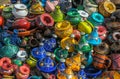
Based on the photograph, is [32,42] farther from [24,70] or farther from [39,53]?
[24,70]

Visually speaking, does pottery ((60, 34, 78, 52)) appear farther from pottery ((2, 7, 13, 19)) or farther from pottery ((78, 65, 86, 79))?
pottery ((2, 7, 13, 19))

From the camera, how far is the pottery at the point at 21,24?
5.39 meters

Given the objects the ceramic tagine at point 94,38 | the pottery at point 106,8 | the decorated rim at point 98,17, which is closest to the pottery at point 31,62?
the ceramic tagine at point 94,38

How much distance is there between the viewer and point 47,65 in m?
4.94

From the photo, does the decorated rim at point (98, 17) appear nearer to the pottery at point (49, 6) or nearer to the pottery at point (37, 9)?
the pottery at point (49, 6)

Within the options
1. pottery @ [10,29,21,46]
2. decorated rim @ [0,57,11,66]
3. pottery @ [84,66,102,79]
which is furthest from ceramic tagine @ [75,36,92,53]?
decorated rim @ [0,57,11,66]

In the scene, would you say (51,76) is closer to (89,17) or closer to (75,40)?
(75,40)

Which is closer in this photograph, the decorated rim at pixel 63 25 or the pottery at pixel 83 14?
the decorated rim at pixel 63 25

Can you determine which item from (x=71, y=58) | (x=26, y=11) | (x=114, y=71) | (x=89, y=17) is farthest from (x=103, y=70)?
(x=26, y=11)

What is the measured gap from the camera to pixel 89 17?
577cm

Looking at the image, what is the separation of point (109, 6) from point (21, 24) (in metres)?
1.70

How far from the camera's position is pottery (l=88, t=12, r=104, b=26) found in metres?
5.70

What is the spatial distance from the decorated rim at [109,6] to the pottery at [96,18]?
20cm

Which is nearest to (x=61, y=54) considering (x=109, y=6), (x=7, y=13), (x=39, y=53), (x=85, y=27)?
(x=39, y=53)
